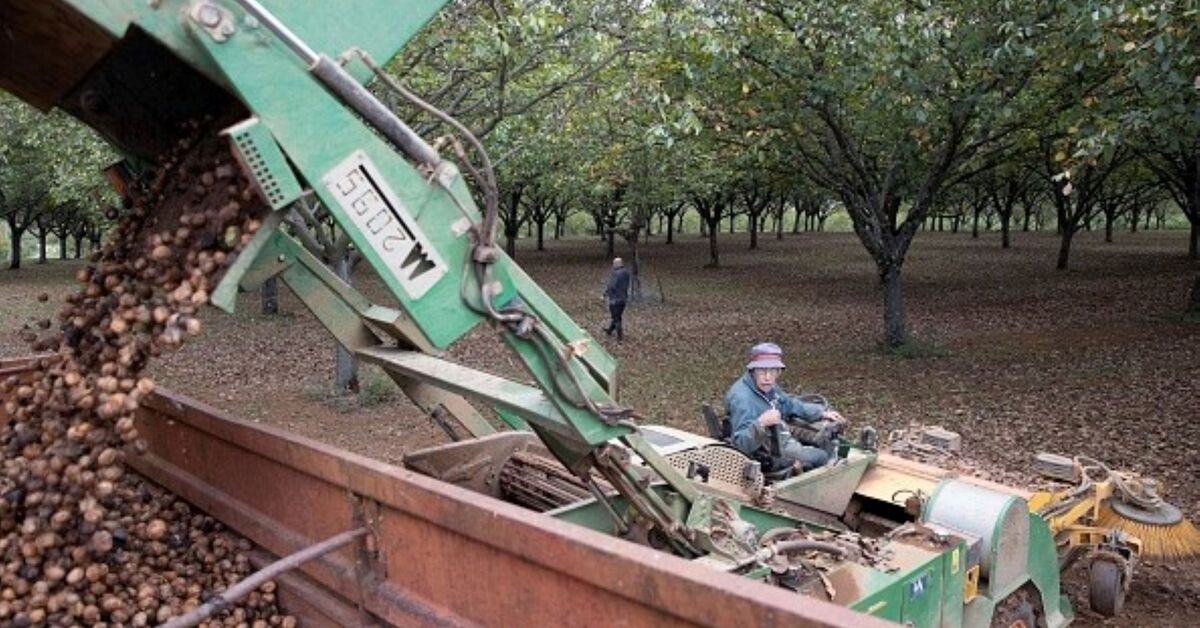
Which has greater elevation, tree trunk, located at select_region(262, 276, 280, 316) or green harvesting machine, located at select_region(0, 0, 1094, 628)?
green harvesting machine, located at select_region(0, 0, 1094, 628)

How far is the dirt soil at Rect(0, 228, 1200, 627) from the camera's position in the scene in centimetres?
886

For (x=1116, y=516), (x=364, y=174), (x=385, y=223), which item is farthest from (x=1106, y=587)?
(x=364, y=174)

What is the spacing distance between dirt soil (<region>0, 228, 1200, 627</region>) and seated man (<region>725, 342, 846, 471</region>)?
1.99m

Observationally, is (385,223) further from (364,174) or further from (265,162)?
(265,162)

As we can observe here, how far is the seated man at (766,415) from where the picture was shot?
4938 mm

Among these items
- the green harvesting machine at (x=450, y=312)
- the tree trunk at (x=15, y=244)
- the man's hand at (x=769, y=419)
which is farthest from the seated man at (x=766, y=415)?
the tree trunk at (x=15, y=244)

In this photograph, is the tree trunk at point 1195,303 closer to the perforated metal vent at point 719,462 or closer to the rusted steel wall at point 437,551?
the perforated metal vent at point 719,462

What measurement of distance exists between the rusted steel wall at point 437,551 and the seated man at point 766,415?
7.72ft

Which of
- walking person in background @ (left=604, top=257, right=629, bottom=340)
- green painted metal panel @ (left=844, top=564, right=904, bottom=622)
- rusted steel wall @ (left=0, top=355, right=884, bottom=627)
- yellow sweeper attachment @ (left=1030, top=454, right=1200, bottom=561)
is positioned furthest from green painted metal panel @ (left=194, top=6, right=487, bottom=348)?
walking person in background @ (left=604, top=257, right=629, bottom=340)

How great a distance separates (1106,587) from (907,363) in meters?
7.69

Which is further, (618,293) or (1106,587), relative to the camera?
(618,293)

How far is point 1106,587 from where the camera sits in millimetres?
5289

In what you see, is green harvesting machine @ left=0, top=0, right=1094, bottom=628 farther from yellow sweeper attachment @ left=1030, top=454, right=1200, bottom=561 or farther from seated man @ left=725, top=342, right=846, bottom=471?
yellow sweeper attachment @ left=1030, top=454, right=1200, bottom=561

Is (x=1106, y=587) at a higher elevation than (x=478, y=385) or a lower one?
lower
